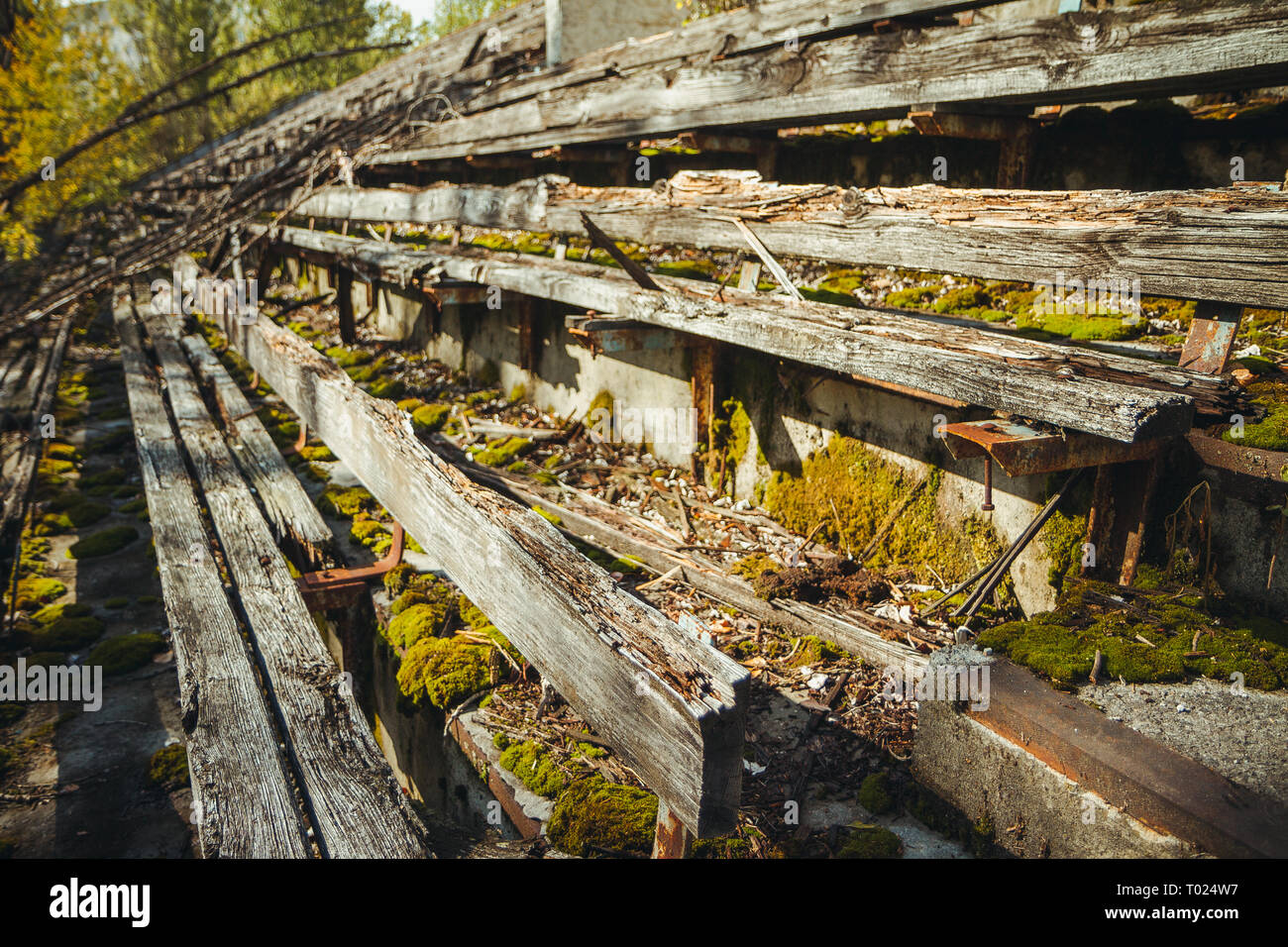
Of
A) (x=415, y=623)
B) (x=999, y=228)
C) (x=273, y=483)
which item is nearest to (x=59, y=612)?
(x=273, y=483)

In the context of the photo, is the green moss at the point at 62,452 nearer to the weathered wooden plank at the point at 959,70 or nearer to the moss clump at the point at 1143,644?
the weathered wooden plank at the point at 959,70

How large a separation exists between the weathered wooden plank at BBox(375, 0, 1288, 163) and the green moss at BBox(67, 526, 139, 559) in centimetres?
497

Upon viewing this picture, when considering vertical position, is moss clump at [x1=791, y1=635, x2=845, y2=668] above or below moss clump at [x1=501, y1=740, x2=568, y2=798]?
above

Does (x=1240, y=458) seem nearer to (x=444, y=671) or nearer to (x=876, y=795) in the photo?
(x=876, y=795)

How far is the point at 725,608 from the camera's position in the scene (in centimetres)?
454

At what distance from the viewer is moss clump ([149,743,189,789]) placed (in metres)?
3.95

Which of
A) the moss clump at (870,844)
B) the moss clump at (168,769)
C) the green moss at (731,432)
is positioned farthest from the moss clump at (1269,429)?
the moss clump at (168,769)

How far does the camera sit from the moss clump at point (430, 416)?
775 cm

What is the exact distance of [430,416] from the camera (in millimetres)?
7902

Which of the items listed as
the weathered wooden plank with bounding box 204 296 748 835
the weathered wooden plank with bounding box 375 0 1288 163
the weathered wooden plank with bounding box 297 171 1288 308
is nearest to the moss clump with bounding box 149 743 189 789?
the weathered wooden plank with bounding box 204 296 748 835

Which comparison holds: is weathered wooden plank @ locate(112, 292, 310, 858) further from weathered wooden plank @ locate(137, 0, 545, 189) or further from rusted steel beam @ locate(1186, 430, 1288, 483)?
weathered wooden plank @ locate(137, 0, 545, 189)

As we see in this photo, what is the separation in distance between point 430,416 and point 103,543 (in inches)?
117

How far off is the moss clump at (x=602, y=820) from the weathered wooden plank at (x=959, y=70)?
356 cm
